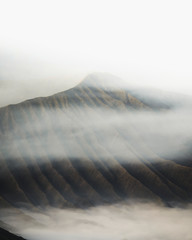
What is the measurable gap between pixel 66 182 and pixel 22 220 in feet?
107

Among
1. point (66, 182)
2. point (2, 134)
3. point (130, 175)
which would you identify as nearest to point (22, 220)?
point (66, 182)

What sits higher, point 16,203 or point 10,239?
point 10,239

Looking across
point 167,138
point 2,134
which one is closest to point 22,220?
point 2,134

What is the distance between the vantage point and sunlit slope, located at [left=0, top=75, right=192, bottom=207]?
147m

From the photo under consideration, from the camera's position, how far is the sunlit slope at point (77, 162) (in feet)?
481

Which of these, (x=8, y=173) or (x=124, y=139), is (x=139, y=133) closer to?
(x=124, y=139)

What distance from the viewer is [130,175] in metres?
155

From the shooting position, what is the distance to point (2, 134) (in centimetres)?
18125

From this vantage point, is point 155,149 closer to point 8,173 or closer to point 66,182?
point 66,182

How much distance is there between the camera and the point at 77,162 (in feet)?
537

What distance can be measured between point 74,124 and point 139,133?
33235 millimetres

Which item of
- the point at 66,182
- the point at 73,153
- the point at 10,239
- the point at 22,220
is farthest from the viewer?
the point at 73,153

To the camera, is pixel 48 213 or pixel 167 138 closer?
pixel 48 213

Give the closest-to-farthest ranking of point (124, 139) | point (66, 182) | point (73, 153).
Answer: point (66, 182), point (73, 153), point (124, 139)
